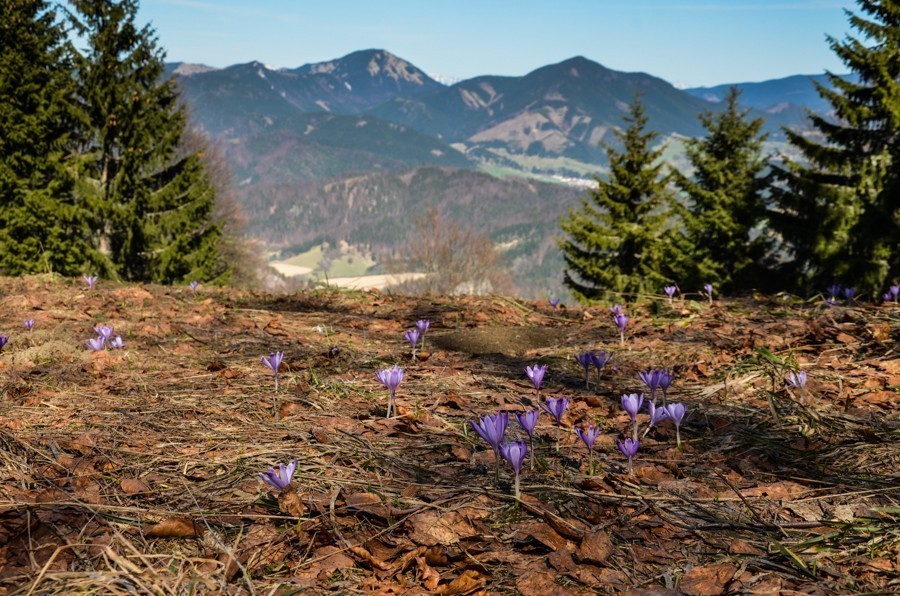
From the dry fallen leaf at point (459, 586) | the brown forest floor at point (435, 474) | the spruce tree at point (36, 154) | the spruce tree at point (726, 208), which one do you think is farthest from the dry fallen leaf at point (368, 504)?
the spruce tree at point (726, 208)

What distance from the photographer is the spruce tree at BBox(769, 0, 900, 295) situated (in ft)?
54.9

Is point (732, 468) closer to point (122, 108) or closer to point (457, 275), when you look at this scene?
point (122, 108)

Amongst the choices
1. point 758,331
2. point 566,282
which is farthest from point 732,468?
point 566,282

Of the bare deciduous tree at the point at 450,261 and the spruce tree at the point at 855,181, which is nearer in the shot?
the spruce tree at the point at 855,181

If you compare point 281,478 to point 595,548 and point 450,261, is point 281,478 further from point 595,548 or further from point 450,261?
point 450,261

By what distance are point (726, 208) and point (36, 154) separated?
22.7 m

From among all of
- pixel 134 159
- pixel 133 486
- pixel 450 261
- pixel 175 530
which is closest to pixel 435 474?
pixel 175 530

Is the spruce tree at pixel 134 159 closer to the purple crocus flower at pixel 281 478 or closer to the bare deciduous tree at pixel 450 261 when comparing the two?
the purple crocus flower at pixel 281 478

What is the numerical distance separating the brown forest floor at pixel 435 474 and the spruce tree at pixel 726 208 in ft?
58.6

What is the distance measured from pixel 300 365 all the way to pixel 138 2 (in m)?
20.4

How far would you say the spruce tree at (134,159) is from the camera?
1822 cm

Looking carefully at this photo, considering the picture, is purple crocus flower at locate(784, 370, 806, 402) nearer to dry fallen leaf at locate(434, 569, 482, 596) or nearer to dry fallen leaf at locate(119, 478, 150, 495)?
dry fallen leaf at locate(434, 569, 482, 596)

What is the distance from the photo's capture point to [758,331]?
3807 millimetres

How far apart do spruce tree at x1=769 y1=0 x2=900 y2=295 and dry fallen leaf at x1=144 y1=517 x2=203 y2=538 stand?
19312 millimetres
